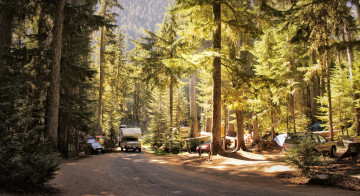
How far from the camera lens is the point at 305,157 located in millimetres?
8312

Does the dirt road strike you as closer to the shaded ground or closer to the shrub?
the shaded ground

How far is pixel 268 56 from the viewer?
22156mm

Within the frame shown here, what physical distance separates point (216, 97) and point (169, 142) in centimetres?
1114

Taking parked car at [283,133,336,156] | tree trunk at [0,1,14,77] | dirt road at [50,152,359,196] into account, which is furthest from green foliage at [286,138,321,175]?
tree trunk at [0,1,14,77]

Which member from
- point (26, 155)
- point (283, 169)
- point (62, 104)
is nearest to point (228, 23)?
point (283, 169)

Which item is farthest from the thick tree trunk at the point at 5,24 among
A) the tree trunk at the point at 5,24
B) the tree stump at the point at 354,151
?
the tree stump at the point at 354,151

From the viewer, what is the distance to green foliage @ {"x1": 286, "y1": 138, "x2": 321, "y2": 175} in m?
8.12

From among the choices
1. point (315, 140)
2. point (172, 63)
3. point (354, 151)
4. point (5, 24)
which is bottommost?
point (354, 151)

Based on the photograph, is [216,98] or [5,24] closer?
[5,24]

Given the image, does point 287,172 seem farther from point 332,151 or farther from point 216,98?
point 332,151

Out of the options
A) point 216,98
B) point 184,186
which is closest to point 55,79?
point 216,98

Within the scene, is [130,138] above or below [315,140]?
below

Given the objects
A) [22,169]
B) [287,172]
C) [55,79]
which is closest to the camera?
[22,169]

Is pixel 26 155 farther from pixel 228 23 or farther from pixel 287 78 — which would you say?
pixel 287 78
